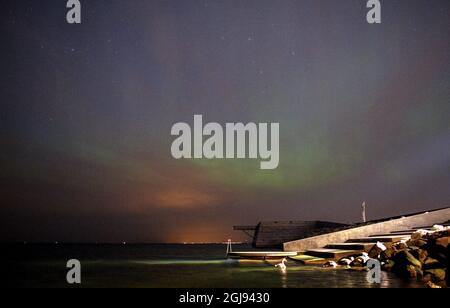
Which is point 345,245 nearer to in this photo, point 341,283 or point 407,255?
point 407,255

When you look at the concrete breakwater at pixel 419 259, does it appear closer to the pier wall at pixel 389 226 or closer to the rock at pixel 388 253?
the rock at pixel 388 253

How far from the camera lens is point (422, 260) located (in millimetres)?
20531

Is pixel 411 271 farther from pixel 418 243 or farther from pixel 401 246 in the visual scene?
pixel 401 246

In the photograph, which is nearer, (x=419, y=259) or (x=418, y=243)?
(x=419, y=259)

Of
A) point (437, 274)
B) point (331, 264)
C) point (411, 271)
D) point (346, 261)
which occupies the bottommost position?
point (331, 264)

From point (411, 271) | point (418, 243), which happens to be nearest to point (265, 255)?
point (418, 243)

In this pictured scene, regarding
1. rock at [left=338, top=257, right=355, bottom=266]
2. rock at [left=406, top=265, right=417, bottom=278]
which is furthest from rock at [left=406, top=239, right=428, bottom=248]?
rock at [left=338, top=257, right=355, bottom=266]

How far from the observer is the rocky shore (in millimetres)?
17922

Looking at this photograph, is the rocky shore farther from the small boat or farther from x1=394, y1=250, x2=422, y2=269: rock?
the small boat

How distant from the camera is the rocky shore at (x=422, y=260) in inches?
706

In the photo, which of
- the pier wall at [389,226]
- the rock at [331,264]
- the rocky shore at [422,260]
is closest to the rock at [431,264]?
the rocky shore at [422,260]

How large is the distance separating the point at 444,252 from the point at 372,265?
16.5ft
